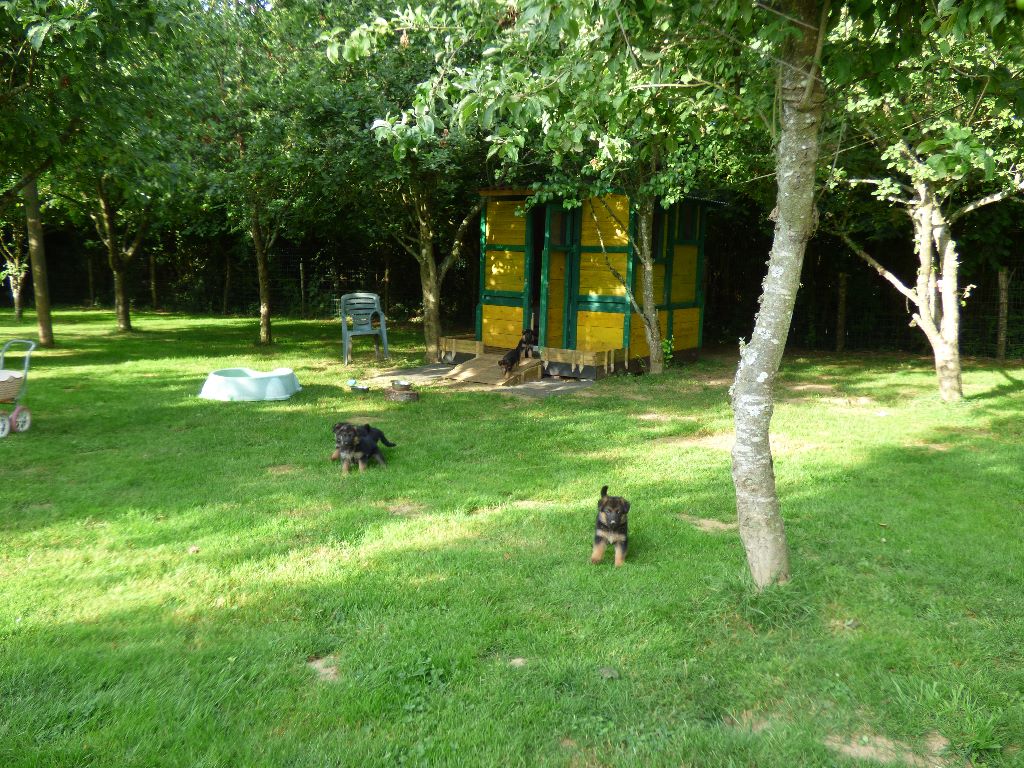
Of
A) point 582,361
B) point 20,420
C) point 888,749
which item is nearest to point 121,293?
point 20,420

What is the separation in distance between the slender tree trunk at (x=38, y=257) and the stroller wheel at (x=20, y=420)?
769 centimetres

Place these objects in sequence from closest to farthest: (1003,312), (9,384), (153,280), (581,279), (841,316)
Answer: (9,384) < (581,279) < (1003,312) < (841,316) < (153,280)

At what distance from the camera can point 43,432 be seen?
8.34m

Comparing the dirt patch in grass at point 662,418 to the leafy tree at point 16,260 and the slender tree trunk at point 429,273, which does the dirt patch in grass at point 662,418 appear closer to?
the slender tree trunk at point 429,273

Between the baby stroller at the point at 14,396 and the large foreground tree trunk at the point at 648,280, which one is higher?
the large foreground tree trunk at the point at 648,280

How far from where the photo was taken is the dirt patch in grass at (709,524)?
18.0 ft

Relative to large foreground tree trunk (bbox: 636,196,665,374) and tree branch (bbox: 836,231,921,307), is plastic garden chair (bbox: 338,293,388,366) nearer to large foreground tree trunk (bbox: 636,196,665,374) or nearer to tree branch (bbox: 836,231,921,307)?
large foreground tree trunk (bbox: 636,196,665,374)

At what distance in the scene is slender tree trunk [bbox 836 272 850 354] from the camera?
16578mm

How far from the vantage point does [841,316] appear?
16812 millimetres

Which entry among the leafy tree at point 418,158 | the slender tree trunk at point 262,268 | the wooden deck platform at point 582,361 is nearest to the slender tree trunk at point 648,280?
the wooden deck platform at point 582,361

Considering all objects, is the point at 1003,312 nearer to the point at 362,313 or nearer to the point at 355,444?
the point at 362,313

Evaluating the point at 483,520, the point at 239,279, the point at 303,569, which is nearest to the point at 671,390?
the point at 483,520

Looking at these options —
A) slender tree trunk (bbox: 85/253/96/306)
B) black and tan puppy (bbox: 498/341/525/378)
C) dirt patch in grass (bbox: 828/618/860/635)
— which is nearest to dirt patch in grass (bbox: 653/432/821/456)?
dirt patch in grass (bbox: 828/618/860/635)

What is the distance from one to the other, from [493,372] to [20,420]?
643cm
